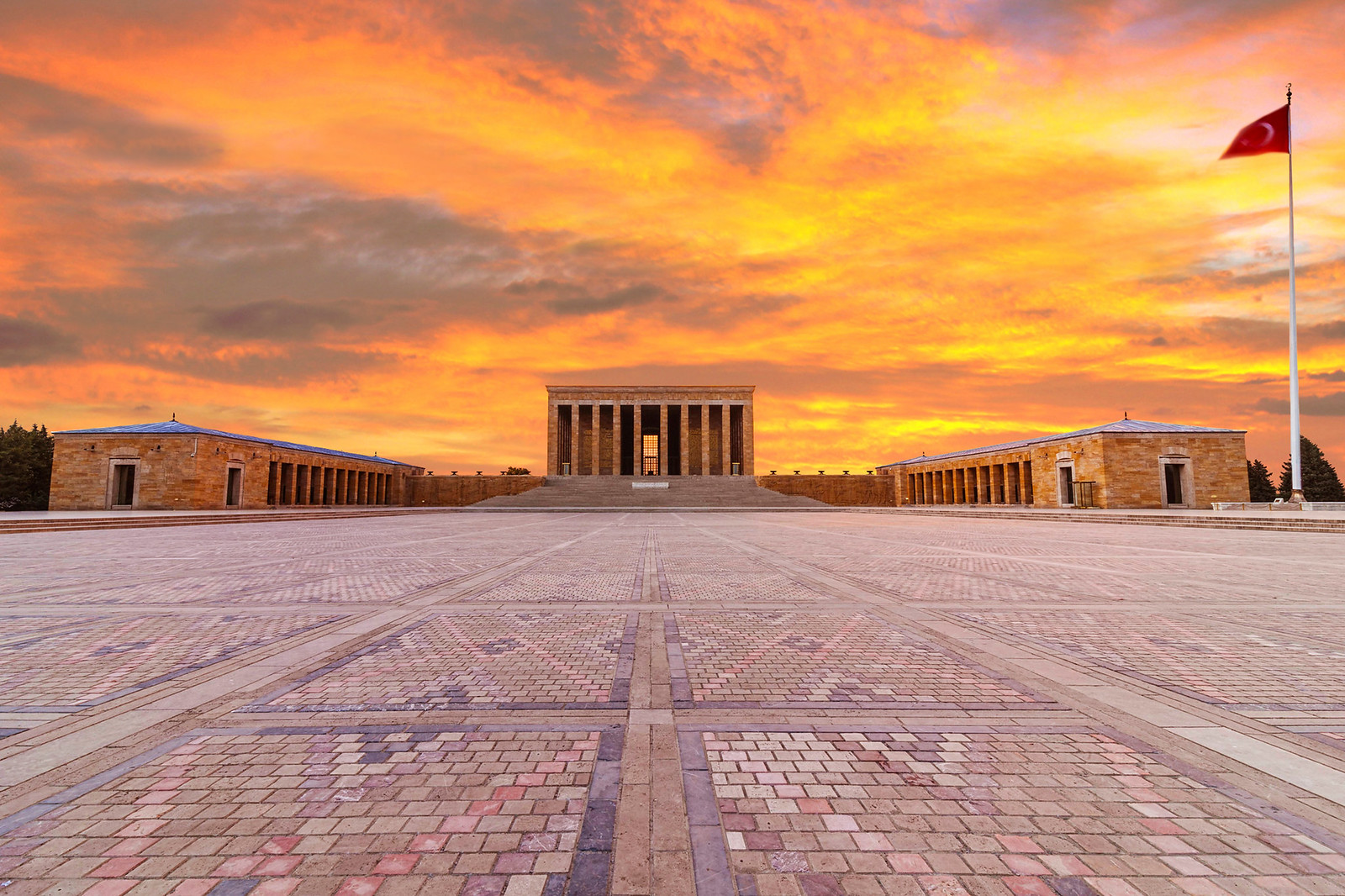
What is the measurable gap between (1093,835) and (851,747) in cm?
118

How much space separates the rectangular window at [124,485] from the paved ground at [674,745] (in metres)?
35.2

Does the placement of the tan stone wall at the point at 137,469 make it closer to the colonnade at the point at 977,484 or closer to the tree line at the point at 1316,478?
the colonnade at the point at 977,484

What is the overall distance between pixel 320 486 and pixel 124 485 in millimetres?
15266

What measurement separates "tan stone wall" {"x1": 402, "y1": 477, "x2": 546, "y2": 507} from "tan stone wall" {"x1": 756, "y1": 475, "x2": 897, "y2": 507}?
999 inches

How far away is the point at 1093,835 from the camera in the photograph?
259cm

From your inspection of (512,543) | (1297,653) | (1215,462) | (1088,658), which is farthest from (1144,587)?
(1215,462)

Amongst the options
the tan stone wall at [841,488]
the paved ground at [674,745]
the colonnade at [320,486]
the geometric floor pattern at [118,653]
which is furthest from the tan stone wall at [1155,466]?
the colonnade at [320,486]

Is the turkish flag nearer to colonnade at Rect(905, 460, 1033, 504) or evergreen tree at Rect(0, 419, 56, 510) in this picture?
colonnade at Rect(905, 460, 1033, 504)

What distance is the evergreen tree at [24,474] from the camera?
45.4 metres

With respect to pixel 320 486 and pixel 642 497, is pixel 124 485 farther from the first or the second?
pixel 642 497

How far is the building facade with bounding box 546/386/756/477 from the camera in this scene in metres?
63.8

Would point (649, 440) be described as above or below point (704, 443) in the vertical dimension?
above

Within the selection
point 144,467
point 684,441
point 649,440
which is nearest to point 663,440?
point 684,441

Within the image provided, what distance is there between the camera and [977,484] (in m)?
53.9
